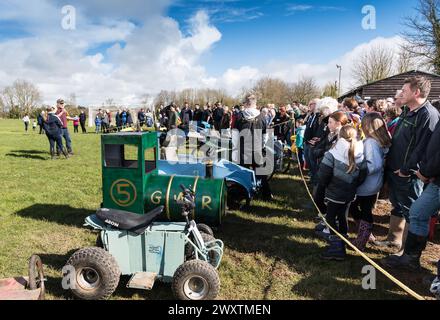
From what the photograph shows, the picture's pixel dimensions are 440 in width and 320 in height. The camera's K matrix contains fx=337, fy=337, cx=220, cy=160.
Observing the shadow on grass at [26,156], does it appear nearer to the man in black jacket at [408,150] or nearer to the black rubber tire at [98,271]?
the black rubber tire at [98,271]

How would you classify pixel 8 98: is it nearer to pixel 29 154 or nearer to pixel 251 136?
pixel 29 154

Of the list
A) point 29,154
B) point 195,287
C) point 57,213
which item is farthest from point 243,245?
point 29,154

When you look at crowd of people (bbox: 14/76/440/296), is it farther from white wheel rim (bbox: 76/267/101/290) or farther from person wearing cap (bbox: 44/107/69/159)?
person wearing cap (bbox: 44/107/69/159)

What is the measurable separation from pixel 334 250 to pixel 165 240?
7.59 feet

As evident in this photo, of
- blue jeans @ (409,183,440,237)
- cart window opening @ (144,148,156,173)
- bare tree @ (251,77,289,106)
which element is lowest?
blue jeans @ (409,183,440,237)

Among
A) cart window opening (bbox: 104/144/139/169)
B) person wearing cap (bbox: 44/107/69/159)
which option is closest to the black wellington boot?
cart window opening (bbox: 104/144/139/169)

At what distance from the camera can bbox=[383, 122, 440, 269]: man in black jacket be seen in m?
3.60

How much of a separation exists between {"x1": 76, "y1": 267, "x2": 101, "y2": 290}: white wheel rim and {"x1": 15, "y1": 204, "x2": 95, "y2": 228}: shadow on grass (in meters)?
2.25

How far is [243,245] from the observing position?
16.5 feet

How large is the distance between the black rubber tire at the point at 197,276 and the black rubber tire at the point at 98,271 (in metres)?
0.65

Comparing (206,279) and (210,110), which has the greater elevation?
(210,110)

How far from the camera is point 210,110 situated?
20797 mm
